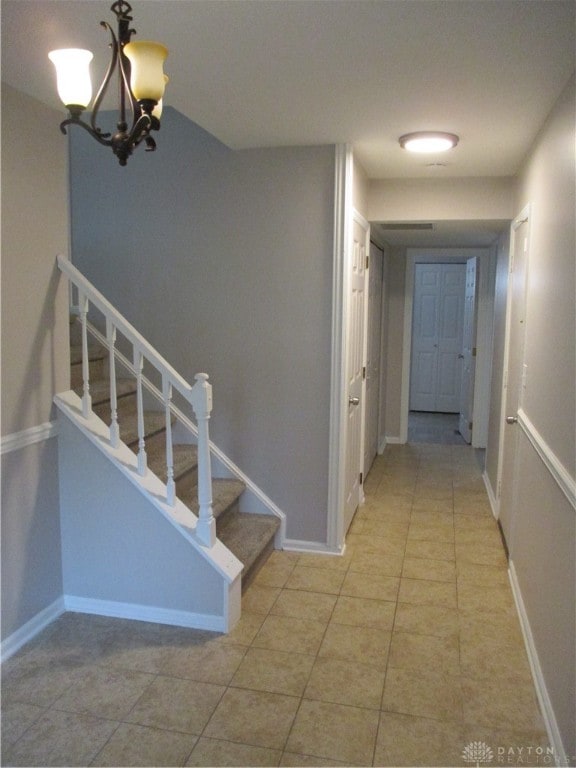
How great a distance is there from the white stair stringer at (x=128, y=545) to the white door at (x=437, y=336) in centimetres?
556

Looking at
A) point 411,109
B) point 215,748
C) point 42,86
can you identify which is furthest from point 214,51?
point 215,748

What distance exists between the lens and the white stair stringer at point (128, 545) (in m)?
2.64

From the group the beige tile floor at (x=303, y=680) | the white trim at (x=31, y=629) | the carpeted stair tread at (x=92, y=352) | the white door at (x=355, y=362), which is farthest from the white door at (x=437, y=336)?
the white trim at (x=31, y=629)

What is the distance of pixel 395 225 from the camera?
4.34m

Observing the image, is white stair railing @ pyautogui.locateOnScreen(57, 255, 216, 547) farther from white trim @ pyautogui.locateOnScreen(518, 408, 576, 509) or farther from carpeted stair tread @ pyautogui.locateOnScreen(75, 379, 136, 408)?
white trim @ pyautogui.locateOnScreen(518, 408, 576, 509)

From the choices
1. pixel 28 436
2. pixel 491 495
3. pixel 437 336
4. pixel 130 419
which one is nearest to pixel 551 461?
pixel 28 436

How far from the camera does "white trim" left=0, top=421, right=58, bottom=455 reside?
239cm

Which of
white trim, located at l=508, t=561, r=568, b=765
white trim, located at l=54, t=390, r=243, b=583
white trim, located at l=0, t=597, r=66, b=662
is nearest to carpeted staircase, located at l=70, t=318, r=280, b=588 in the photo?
white trim, located at l=54, t=390, r=243, b=583

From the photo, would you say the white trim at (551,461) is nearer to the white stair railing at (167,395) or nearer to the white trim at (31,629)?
the white stair railing at (167,395)

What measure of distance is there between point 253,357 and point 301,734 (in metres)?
2.00

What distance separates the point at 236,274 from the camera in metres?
3.45

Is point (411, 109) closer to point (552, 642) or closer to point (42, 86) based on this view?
point (42, 86)

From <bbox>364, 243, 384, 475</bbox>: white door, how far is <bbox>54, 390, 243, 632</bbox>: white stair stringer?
91.6 inches

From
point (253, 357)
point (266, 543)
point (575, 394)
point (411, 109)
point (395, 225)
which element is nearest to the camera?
point (575, 394)
